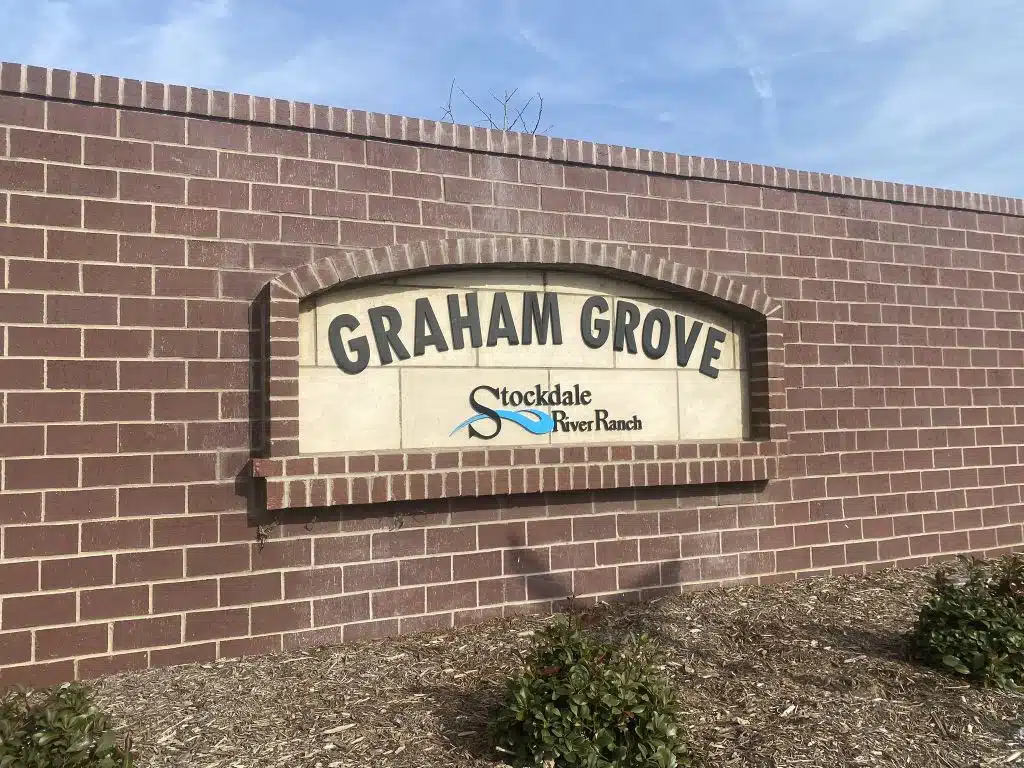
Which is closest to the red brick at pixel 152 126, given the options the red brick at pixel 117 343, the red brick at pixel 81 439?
the red brick at pixel 117 343

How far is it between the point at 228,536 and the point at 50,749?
2221 mm

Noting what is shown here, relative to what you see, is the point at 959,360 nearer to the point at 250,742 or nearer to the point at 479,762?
the point at 479,762

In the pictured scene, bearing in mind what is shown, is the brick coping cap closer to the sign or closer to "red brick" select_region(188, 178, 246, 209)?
"red brick" select_region(188, 178, 246, 209)

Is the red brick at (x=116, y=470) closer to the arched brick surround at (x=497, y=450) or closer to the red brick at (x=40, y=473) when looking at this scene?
the red brick at (x=40, y=473)

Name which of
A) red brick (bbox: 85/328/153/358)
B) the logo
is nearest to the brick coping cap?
red brick (bbox: 85/328/153/358)

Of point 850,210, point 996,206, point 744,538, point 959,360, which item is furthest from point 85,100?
point 996,206

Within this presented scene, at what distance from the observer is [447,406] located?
5.79 m

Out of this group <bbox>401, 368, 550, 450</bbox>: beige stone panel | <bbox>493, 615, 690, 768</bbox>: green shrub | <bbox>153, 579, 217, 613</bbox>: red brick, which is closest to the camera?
<bbox>493, 615, 690, 768</bbox>: green shrub

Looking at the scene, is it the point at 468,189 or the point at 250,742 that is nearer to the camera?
the point at 250,742

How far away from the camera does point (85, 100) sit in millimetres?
4902

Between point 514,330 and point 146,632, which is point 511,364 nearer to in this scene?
point 514,330

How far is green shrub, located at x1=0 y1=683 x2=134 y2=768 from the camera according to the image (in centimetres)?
290

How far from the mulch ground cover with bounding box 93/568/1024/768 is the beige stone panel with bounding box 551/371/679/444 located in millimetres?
1402

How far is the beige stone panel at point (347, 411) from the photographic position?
538 cm
